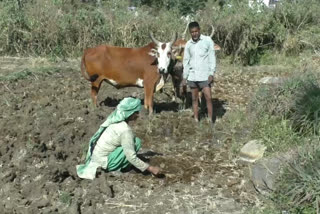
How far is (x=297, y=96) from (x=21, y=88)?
16.9ft

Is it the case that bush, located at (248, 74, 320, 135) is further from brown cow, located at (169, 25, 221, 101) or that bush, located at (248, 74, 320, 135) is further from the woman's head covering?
the woman's head covering

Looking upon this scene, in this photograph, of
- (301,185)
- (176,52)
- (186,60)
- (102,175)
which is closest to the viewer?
(301,185)

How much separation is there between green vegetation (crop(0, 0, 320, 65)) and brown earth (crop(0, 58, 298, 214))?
3845 millimetres

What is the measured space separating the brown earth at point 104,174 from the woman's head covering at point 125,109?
0.66m

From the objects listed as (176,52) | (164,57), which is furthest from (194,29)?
(176,52)

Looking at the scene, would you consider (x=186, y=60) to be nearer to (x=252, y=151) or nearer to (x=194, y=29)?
(x=194, y=29)

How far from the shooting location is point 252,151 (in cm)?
609

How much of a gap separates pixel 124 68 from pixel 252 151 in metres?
2.83

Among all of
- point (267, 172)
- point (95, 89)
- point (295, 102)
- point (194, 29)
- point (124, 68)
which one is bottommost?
point (267, 172)

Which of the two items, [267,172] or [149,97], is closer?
[267,172]

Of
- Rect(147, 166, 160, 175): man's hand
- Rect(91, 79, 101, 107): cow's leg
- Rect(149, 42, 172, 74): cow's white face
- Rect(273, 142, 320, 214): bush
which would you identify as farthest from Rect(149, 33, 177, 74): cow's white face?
Rect(273, 142, 320, 214): bush

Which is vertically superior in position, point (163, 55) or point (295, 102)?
point (163, 55)

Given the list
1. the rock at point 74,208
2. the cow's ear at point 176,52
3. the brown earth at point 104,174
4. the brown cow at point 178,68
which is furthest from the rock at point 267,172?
the brown cow at point 178,68

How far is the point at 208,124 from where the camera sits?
294 inches
